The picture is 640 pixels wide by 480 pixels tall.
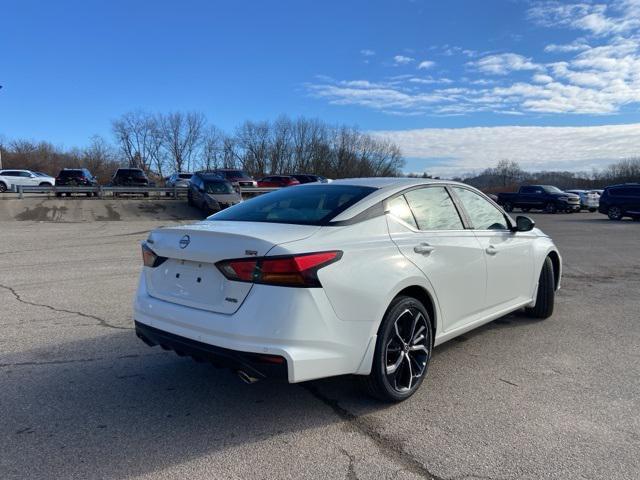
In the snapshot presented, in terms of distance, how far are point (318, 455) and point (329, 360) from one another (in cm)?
55

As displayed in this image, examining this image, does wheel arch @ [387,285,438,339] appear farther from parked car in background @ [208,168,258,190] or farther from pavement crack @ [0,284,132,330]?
parked car in background @ [208,168,258,190]

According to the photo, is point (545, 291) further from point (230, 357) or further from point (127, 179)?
point (127, 179)

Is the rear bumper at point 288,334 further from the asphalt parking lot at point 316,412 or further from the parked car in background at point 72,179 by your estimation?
the parked car in background at point 72,179

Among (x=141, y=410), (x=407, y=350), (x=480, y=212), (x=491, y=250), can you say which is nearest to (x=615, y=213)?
(x=480, y=212)

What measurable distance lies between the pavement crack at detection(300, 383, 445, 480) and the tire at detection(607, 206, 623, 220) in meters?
29.0

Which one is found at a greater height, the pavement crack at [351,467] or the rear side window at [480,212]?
the rear side window at [480,212]

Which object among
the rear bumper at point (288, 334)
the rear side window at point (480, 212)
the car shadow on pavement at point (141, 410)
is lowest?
the car shadow on pavement at point (141, 410)

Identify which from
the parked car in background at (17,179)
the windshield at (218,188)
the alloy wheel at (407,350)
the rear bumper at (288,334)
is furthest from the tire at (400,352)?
the parked car in background at (17,179)

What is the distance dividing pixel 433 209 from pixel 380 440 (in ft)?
6.55

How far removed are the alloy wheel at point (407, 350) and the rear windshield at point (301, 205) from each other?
92 cm

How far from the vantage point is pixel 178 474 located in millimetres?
2727

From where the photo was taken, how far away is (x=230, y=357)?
3.09 m

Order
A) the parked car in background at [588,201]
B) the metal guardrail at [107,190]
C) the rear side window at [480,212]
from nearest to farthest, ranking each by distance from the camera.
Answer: the rear side window at [480,212], the metal guardrail at [107,190], the parked car in background at [588,201]

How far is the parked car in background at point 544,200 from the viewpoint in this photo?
34.2 metres
